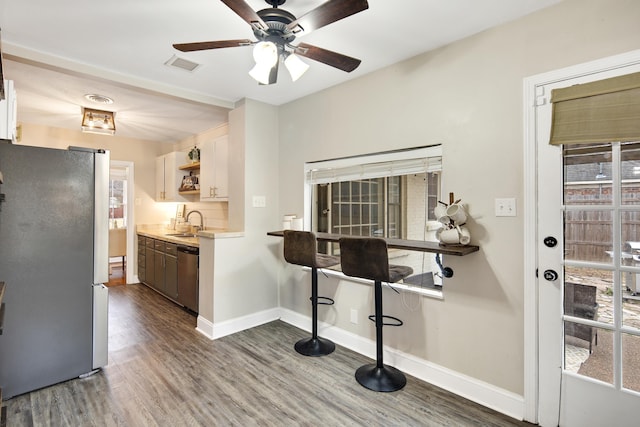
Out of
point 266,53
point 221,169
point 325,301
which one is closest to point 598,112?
point 266,53

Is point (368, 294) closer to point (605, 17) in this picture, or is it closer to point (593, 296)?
point (593, 296)

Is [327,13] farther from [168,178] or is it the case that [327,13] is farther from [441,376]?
[168,178]

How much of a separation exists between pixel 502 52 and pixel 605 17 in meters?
0.49

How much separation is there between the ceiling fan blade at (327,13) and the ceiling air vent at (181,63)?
135 cm

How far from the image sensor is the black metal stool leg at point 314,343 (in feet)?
9.34

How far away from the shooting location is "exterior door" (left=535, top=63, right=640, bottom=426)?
1.68m

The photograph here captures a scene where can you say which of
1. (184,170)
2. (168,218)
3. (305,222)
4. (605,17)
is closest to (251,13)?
(605,17)

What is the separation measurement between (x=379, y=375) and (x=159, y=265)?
354 cm

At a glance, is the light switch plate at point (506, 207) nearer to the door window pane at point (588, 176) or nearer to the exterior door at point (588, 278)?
the exterior door at point (588, 278)

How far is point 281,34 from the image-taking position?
172 centimetres

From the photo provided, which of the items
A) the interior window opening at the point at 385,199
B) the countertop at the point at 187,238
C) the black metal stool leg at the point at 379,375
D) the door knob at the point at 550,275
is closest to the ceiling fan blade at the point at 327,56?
the interior window opening at the point at 385,199

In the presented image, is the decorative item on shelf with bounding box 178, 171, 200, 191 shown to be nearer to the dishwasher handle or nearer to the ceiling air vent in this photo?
the dishwasher handle

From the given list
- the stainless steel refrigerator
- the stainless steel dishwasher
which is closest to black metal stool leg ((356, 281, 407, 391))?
the stainless steel refrigerator

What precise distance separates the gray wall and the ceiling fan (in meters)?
0.82
